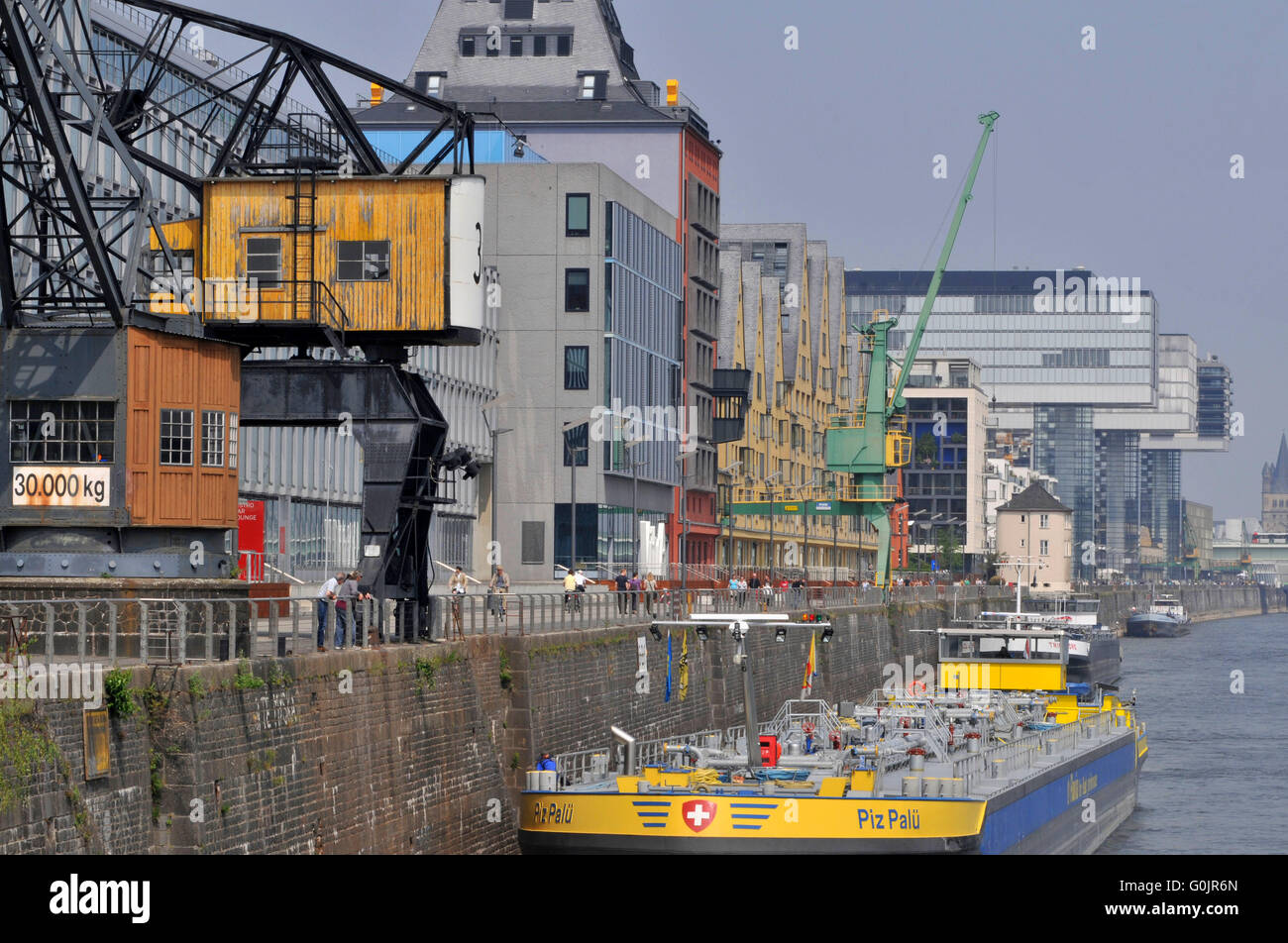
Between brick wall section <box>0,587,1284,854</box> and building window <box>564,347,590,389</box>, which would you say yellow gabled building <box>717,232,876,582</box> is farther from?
brick wall section <box>0,587,1284,854</box>

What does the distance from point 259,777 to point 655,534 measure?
7090 centimetres

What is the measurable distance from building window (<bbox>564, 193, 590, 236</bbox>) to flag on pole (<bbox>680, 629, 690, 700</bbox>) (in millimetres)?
38569

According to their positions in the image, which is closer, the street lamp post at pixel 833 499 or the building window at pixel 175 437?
the building window at pixel 175 437

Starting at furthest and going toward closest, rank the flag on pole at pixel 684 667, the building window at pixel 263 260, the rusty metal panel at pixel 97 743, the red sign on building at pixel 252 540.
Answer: the flag on pole at pixel 684 667 < the red sign on building at pixel 252 540 < the building window at pixel 263 260 < the rusty metal panel at pixel 97 743

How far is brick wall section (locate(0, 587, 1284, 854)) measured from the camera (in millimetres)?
23442

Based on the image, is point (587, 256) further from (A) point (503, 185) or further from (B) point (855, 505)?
(B) point (855, 505)

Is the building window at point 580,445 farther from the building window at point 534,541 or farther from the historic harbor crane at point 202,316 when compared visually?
the historic harbor crane at point 202,316

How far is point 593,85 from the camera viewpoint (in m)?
110

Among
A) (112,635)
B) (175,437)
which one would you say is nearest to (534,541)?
(175,437)

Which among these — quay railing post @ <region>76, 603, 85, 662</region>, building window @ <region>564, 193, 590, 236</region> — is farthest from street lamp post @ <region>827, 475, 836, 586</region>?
quay railing post @ <region>76, 603, 85, 662</region>

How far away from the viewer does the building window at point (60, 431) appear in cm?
3136

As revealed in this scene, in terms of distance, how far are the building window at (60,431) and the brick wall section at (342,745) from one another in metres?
4.91

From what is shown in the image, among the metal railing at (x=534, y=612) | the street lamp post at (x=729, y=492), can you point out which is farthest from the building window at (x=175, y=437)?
the street lamp post at (x=729, y=492)
